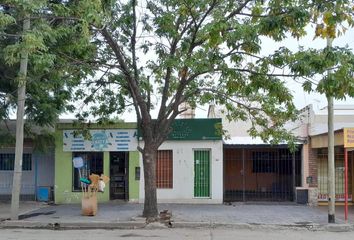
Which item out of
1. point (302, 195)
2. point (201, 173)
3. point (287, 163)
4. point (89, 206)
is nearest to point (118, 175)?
point (201, 173)

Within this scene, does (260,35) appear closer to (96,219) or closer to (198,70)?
(198,70)

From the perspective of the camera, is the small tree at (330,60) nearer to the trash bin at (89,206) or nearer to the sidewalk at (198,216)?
the sidewalk at (198,216)

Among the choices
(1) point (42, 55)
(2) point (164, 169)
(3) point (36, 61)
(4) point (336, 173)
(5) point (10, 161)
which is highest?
(1) point (42, 55)

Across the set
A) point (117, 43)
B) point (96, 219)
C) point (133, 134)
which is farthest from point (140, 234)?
point (133, 134)

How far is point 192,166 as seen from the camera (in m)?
22.9

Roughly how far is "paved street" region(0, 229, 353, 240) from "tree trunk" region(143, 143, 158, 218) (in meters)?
1.60

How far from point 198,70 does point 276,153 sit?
10760 millimetres

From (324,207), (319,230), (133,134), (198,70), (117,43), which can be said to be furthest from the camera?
(133,134)

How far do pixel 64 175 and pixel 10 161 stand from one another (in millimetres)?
3030

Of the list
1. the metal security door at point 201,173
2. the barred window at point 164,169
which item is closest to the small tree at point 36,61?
the barred window at point 164,169

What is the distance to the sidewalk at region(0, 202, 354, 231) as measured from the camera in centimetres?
1661

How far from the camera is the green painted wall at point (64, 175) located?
23.1 metres

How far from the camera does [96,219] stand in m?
17.5

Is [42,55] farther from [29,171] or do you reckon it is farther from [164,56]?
[29,171]
